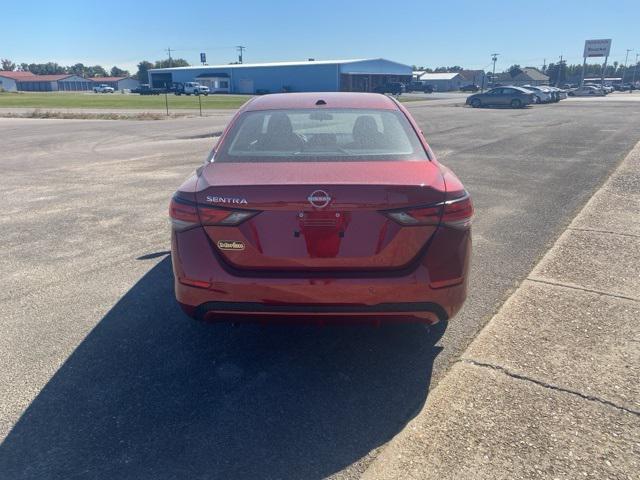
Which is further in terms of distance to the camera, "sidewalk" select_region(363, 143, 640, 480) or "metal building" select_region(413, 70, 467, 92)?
"metal building" select_region(413, 70, 467, 92)

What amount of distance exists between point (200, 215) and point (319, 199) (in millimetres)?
703

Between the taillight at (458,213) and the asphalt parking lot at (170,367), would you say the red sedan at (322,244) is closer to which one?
the taillight at (458,213)

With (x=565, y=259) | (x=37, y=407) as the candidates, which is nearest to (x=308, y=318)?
(x=37, y=407)

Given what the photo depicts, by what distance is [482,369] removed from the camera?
3.36 meters

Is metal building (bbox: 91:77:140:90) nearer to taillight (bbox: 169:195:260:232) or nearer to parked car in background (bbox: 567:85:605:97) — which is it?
parked car in background (bbox: 567:85:605:97)

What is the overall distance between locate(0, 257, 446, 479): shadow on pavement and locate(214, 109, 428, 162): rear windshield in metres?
1.32

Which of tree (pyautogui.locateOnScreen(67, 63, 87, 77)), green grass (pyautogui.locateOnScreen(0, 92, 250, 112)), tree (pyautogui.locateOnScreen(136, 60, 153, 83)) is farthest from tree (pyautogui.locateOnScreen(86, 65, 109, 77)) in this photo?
green grass (pyautogui.locateOnScreen(0, 92, 250, 112))

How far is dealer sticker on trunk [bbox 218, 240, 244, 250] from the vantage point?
2.95 metres

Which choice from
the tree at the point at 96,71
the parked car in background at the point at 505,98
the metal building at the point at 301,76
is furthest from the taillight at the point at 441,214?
the tree at the point at 96,71

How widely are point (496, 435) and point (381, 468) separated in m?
0.67

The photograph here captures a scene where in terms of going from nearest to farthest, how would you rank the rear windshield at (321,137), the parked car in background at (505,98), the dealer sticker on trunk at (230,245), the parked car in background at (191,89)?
the dealer sticker on trunk at (230,245), the rear windshield at (321,137), the parked car in background at (505,98), the parked car in background at (191,89)

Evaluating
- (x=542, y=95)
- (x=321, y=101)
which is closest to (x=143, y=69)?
(x=542, y=95)

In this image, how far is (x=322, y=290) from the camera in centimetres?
290

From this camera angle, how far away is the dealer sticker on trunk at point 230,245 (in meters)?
2.95
